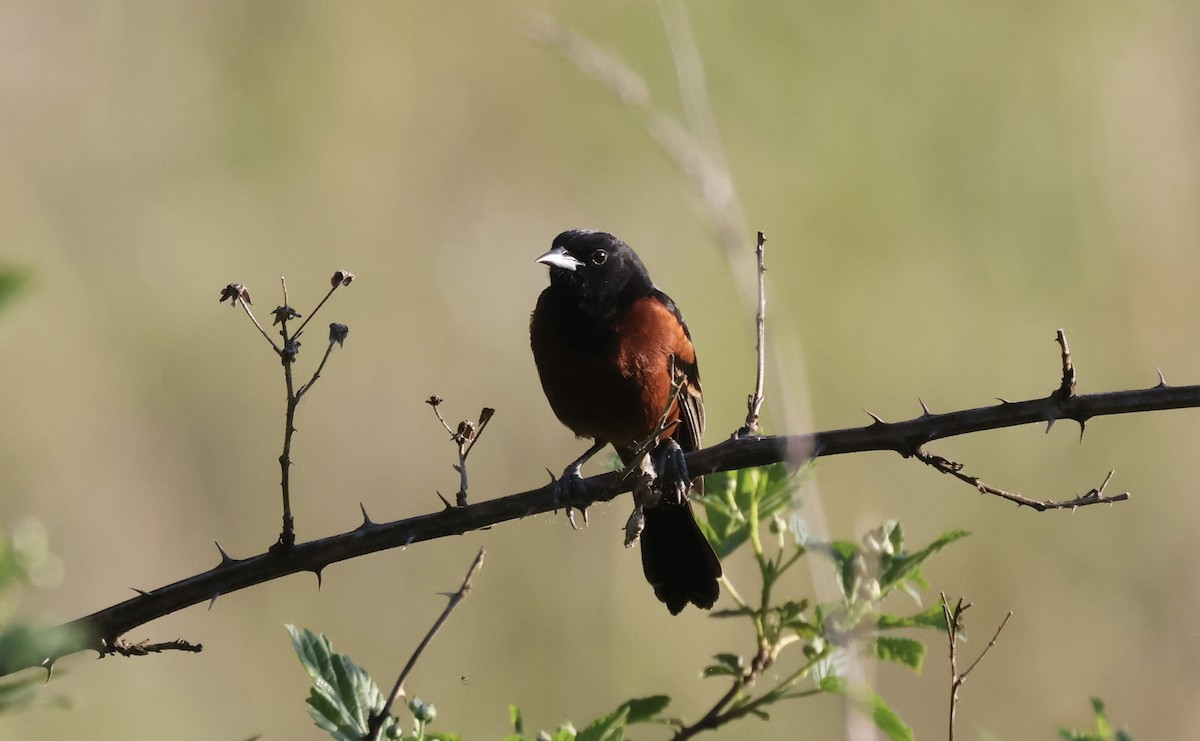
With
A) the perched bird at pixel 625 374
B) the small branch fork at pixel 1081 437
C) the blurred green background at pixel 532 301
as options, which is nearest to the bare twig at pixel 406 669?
the small branch fork at pixel 1081 437

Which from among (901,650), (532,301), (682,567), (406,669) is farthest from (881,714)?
(532,301)

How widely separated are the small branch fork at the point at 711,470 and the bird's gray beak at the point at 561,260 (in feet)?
5.78

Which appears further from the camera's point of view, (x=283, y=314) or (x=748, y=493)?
(x=748, y=493)

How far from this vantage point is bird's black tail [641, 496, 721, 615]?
12.2ft

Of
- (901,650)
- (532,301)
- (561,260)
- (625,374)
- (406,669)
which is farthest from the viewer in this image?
(532,301)

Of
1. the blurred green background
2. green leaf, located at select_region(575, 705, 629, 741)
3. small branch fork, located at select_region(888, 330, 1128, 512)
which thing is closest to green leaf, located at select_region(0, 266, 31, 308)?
green leaf, located at select_region(575, 705, 629, 741)

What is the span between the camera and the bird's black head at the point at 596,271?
384 cm

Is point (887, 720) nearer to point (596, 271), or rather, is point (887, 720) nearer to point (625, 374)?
point (625, 374)

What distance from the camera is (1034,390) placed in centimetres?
618

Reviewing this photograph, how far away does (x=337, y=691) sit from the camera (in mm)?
1846

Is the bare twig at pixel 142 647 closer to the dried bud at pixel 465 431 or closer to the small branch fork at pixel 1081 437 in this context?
the dried bud at pixel 465 431

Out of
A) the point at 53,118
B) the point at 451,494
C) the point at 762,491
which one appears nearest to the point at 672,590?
the point at 762,491

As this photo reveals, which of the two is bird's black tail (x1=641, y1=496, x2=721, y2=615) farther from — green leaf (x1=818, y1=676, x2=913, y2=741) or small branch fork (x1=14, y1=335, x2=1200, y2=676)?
small branch fork (x1=14, y1=335, x2=1200, y2=676)

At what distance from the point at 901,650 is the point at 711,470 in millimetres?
549
